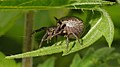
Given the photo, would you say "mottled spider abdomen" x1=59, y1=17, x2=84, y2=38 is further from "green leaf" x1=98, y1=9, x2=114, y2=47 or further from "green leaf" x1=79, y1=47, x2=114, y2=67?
"green leaf" x1=79, y1=47, x2=114, y2=67

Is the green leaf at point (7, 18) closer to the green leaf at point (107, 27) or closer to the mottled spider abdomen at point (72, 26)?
the mottled spider abdomen at point (72, 26)

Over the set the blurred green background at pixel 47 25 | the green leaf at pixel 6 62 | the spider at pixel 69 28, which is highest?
the spider at pixel 69 28

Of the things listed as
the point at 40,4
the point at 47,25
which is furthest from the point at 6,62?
the point at 47,25

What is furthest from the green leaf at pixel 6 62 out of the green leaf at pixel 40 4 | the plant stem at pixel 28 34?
the green leaf at pixel 40 4

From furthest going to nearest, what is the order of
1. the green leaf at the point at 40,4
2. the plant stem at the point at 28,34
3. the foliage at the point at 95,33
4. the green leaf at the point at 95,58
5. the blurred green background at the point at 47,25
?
the blurred green background at the point at 47,25, the green leaf at the point at 95,58, the plant stem at the point at 28,34, the foliage at the point at 95,33, the green leaf at the point at 40,4

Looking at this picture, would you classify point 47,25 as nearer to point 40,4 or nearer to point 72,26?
point 72,26

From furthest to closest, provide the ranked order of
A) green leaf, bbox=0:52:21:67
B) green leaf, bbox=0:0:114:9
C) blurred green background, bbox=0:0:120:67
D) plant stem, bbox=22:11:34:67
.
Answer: blurred green background, bbox=0:0:120:67, green leaf, bbox=0:52:21:67, plant stem, bbox=22:11:34:67, green leaf, bbox=0:0:114:9

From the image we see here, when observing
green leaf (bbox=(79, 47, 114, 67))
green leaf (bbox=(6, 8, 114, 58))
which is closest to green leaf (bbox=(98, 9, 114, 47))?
green leaf (bbox=(6, 8, 114, 58))

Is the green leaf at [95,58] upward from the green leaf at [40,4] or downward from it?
downward

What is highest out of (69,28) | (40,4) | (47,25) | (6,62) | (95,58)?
(40,4)
